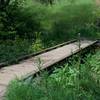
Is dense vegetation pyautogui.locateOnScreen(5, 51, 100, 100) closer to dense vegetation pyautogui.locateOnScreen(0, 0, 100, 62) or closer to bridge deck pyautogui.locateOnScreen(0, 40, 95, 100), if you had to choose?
bridge deck pyautogui.locateOnScreen(0, 40, 95, 100)

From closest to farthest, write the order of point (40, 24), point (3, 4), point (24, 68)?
1. point (24, 68)
2. point (3, 4)
3. point (40, 24)

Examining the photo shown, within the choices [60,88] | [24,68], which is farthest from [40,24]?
[60,88]

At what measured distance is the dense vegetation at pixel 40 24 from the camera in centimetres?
1161

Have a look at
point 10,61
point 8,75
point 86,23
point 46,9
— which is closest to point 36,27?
point 46,9

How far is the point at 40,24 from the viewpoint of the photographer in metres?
14.0

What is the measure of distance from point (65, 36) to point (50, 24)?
82 cm

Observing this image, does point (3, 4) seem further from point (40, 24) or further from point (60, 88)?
point (60, 88)

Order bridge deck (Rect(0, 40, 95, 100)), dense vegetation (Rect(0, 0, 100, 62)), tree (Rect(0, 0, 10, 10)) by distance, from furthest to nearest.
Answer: tree (Rect(0, 0, 10, 10)) < dense vegetation (Rect(0, 0, 100, 62)) < bridge deck (Rect(0, 40, 95, 100))

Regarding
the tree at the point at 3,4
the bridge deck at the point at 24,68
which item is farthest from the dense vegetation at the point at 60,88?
the tree at the point at 3,4

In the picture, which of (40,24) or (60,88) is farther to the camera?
(40,24)

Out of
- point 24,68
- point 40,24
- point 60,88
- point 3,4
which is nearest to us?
point 60,88

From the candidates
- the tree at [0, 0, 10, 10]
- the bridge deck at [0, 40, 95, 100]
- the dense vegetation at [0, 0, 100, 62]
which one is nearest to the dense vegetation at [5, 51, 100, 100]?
the bridge deck at [0, 40, 95, 100]

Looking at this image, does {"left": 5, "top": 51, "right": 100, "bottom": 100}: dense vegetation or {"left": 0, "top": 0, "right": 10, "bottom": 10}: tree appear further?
{"left": 0, "top": 0, "right": 10, "bottom": 10}: tree

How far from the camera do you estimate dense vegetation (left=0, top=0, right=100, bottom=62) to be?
11.6m
